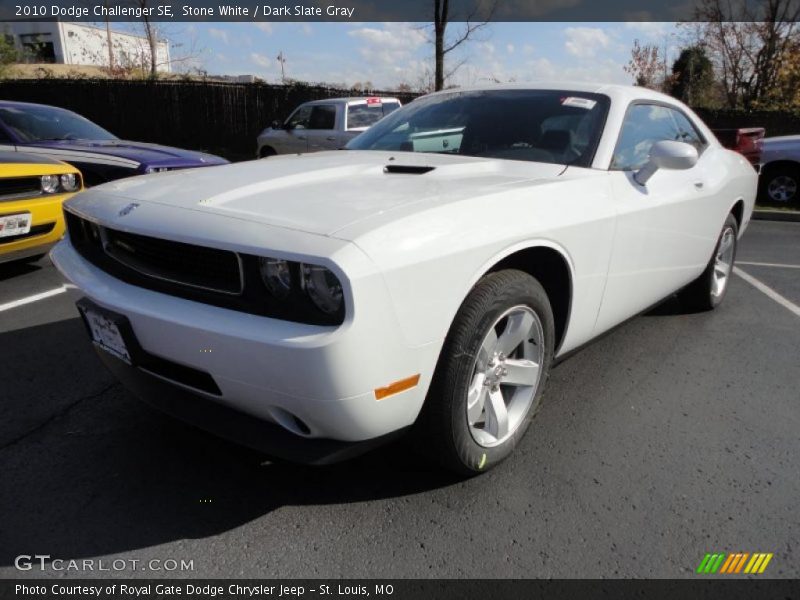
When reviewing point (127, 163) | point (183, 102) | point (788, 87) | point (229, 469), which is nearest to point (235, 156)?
point (183, 102)

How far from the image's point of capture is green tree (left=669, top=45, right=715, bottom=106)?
18516 mm

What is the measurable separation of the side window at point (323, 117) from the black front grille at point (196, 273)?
899 centimetres

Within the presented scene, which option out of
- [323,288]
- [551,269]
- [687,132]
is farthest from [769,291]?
[323,288]

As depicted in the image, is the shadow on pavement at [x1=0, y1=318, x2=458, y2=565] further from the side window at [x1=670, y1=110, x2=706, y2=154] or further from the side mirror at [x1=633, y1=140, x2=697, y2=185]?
the side window at [x1=670, y1=110, x2=706, y2=154]

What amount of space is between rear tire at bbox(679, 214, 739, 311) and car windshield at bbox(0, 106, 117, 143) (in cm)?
656

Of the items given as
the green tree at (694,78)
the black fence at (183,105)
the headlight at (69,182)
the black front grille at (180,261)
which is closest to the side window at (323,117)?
the black fence at (183,105)

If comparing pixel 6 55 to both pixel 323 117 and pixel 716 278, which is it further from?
pixel 716 278

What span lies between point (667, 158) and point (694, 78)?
19680 millimetres

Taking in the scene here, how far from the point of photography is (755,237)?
25.8 feet

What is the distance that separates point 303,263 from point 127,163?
203 inches

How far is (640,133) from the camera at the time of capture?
326 cm

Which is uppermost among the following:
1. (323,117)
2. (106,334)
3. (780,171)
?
(323,117)

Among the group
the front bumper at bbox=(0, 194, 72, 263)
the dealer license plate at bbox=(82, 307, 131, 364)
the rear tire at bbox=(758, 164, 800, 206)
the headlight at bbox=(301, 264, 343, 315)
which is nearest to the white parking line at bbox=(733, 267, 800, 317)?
the headlight at bbox=(301, 264, 343, 315)

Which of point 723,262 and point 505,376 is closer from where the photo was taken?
point 505,376
